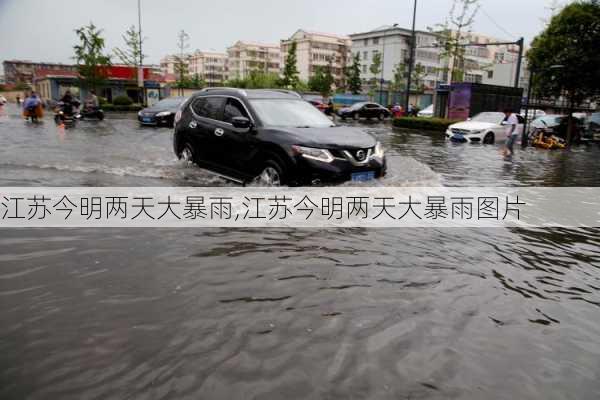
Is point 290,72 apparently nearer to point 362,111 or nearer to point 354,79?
point 354,79

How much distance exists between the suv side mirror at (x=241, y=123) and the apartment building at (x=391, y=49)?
73.1 meters

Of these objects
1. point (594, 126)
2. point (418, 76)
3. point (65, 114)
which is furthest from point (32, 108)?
point (418, 76)

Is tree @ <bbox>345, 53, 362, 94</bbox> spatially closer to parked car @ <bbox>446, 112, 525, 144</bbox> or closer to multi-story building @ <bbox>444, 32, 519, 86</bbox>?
multi-story building @ <bbox>444, 32, 519, 86</bbox>

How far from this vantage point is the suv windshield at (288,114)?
7.51 m

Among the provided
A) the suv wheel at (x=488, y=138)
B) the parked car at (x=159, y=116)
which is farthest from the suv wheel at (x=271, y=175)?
the parked car at (x=159, y=116)

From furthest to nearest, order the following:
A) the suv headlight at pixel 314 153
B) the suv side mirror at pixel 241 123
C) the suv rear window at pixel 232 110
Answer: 1. the suv rear window at pixel 232 110
2. the suv side mirror at pixel 241 123
3. the suv headlight at pixel 314 153

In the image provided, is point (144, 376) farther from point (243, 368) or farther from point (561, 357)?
point (561, 357)

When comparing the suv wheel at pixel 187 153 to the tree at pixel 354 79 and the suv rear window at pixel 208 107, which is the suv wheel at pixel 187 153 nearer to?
the suv rear window at pixel 208 107

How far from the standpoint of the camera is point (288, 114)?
25.7 ft

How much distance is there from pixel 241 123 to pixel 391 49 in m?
80.7

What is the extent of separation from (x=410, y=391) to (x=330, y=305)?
3.76 feet

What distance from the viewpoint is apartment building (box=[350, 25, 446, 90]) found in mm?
80375

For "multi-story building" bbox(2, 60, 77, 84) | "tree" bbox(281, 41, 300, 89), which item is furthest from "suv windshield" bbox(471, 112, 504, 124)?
"multi-story building" bbox(2, 60, 77, 84)

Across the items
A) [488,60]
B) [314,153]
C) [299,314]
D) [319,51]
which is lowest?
[299,314]
